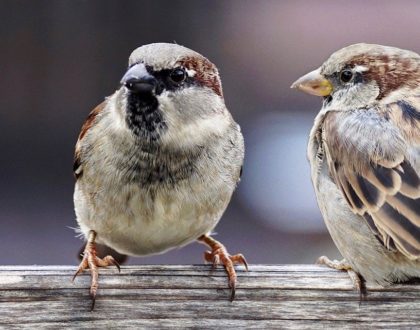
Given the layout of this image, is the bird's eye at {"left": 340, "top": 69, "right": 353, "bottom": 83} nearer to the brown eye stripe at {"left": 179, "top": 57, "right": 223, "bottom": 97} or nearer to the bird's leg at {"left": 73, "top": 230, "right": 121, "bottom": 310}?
the brown eye stripe at {"left": 179, "top": 57, "right": 223, "bottom": 97}

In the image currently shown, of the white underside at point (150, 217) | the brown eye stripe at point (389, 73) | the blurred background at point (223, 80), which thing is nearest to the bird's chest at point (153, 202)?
the white underside at point (150, 217)

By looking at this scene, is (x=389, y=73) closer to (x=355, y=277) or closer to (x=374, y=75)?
(x=374, y=75)

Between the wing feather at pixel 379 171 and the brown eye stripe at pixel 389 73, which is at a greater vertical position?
the brown eye stripe at pixel 389 73

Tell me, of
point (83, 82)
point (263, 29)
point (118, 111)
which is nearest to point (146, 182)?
point (118, 111)

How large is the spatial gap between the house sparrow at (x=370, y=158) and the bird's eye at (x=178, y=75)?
29cm

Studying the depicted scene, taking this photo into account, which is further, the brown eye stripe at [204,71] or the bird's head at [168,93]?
the brown eye stripe at [204,71]

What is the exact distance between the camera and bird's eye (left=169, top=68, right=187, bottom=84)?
2.12 meters

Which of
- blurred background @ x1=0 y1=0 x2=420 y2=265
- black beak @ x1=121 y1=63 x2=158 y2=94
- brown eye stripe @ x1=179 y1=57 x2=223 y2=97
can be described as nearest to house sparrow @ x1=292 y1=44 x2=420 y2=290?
brown eye stripe @ x1=179 y1=57 x2=223 y2=97

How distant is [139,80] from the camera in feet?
6.67

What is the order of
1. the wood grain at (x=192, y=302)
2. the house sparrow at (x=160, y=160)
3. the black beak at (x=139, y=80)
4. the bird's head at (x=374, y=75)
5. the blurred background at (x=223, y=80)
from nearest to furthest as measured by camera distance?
the wood grain at (x=192, y=302) → the black beak at (x=139, y=80) → the house sparrow at (x=160, y=160) → the bird's head at (x=374, y=75) → the blurred background at (x=223, y=80)

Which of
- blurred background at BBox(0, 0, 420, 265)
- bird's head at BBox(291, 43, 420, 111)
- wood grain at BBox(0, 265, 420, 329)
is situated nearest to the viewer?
wood grain at BBox(0, 265, 420, 329)

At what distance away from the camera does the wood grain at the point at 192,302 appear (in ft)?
6.22

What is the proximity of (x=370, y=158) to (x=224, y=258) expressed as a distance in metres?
0.38

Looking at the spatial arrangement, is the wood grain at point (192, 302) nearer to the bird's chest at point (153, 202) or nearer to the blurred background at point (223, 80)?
the bird's chest at point (153, 202)
